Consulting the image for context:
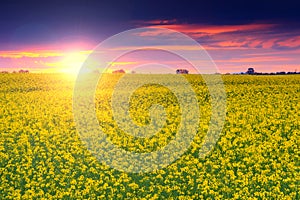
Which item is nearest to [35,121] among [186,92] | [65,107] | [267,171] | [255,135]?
[65,107]

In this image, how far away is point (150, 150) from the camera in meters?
18.3

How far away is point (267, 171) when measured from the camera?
52.5 feet

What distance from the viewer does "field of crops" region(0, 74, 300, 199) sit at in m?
14.7

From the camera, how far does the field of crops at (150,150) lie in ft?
48.1

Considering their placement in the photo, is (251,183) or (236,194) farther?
(251,183)

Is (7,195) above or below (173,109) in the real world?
below

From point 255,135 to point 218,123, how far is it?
2.98 meters

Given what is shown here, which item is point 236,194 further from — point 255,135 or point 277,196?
point 255,135

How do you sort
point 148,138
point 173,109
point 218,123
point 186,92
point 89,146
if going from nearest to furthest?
point 89,146, point 148,138, point 218,123, point 173,109, point 186,92

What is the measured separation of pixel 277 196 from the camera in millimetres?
14258

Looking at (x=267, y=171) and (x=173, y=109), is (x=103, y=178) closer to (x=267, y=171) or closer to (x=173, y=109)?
(x=267, y=171)

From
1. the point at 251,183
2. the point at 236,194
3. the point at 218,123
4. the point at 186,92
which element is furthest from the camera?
the point at 186,92

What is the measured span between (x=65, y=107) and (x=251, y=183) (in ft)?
55.6

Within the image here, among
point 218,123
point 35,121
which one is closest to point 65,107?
point 35,121
